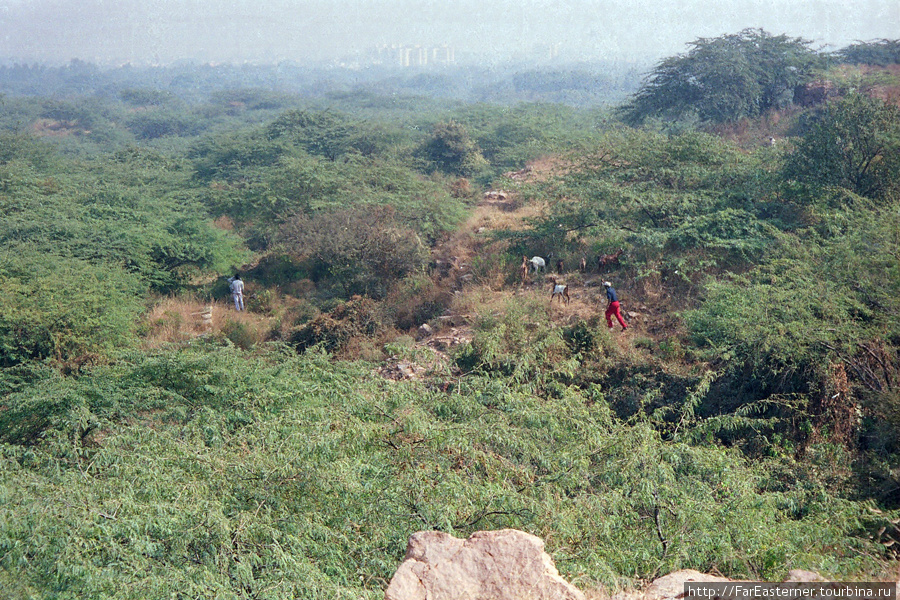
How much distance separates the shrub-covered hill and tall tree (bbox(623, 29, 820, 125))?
1821 cm

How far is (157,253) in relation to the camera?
13953mm

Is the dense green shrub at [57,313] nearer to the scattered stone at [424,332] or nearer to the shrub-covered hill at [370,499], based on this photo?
the shrub-covered hill at [370,499]

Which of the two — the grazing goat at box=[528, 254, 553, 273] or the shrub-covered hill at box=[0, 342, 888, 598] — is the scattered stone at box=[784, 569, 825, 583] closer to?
the shrub-covered hill at box=[0, 342, 888, 598]

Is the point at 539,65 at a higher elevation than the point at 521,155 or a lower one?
higher

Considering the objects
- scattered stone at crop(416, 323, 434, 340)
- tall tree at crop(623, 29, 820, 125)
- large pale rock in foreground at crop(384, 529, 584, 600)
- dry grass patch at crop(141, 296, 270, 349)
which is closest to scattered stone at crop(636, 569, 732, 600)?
large pale rock in foreground at crop(384, 529, 584, 600)

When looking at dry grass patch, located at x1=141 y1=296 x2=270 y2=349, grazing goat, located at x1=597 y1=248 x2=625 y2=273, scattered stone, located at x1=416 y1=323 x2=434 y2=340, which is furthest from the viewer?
grazing goat, located at x1=597 y1=248 x2=625 y2=273

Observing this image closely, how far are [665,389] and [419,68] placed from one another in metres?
107

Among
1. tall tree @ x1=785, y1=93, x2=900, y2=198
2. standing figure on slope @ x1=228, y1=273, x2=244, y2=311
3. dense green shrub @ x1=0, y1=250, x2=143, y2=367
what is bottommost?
standing figure on slope @ x1=228, y1=273, x2=244, y2=311

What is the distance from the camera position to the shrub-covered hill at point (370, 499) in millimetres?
3770

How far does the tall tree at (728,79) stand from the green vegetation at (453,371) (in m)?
2.49

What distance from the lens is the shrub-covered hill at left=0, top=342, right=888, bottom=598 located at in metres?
3.77

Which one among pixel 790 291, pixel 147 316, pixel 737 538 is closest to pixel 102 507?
pixel 737 538

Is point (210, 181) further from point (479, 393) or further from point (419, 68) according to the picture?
point (419, 68)

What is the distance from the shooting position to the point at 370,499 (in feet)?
15.0
